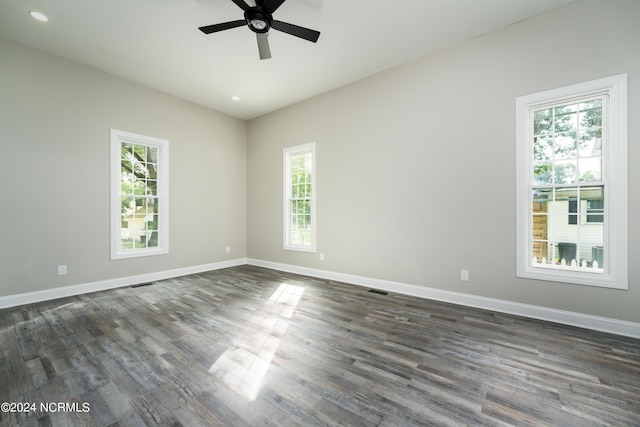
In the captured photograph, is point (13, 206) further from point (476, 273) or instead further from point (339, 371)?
point (476, 273)

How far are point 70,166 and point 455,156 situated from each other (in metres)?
5.43

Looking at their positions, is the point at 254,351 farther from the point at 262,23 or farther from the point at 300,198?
the point at 300,198

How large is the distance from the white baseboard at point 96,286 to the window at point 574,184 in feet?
17.4

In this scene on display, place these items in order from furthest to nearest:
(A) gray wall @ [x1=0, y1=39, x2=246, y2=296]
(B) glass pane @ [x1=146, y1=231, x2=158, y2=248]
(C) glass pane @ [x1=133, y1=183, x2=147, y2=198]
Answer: (B) glass pane @ [x1=146, y1=231, x2=158, y2=248]
(C) glass pane @ [x1=133, y1=183, x2=147, y2=198]
(A) gray wall @ [x1=0, y1=39, x2=246, y2=296]

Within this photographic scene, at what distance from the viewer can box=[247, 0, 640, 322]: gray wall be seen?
8.61ft

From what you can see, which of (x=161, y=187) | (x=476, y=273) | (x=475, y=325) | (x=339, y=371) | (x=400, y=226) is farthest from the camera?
(x=161, y=187)

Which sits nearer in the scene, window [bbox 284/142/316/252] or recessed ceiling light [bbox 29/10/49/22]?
recessed ceiling light [bbox 29/10/49/22]

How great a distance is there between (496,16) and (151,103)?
5.27 meters

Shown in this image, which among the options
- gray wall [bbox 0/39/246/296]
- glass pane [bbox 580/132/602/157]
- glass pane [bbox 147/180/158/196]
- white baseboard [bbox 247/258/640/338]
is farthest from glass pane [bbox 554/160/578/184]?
glass pane [bbox 147/180/158/196]

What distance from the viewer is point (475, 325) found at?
275cm

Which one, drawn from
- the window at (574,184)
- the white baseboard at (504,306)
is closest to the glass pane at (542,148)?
the window at (574,184)

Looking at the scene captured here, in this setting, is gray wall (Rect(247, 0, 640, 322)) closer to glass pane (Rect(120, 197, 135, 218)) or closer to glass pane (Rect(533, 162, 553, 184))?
glass pane (Rect(533, 162, 553, 184))

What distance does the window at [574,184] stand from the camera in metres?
2.55

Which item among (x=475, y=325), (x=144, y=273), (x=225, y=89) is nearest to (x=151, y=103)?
(x=225, y=89)
